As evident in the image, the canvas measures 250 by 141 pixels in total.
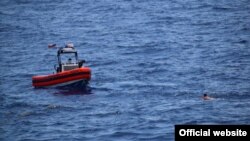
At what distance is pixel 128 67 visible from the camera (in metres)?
58.4

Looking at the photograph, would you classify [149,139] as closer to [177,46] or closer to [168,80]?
[168,80]

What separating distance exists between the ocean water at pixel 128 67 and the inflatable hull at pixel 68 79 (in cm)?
66

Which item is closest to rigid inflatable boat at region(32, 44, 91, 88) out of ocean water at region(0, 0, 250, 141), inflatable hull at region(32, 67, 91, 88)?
inflatable hull at region(32, 67, 91, 88)

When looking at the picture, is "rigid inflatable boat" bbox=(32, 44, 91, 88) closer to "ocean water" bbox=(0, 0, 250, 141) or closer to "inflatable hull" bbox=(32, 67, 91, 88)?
"inflatable hull" bbox=(32, 67, 91, 88)

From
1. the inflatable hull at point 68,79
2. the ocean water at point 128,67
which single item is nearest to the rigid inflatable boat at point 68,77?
the inflatable hull at point 68,79

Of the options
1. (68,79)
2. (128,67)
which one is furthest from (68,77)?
(128,67)

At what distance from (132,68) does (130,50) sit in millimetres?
9665

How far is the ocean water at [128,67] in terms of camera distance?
4075 cm

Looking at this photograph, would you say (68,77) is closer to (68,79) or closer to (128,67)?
(68,79)

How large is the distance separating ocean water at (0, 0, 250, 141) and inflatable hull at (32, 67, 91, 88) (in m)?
0.66

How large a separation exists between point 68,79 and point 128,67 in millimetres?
10375

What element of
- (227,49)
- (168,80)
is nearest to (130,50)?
(227,49)

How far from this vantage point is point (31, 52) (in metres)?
67.8

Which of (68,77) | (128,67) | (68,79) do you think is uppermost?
(68,77)
